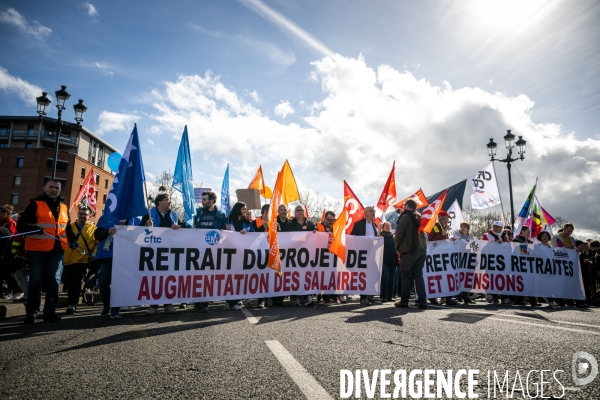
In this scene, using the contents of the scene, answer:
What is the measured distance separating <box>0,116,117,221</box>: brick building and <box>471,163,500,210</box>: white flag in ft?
183

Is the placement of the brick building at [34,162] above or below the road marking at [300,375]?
above

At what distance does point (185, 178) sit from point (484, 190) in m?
11.2

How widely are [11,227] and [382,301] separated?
363 inches

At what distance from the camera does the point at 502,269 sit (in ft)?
32.4

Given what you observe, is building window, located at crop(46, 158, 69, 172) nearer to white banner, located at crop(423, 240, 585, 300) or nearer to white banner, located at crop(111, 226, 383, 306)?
white banner, located at crop(111, 226, 383, 306)

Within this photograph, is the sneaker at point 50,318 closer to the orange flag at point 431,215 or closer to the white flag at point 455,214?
the orange flag at point 431,215

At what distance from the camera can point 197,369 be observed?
9.72ft

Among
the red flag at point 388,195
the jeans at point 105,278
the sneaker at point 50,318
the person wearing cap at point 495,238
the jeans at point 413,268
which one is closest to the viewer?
the sneaker at point 50,318

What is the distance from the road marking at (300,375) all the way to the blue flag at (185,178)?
6884mm

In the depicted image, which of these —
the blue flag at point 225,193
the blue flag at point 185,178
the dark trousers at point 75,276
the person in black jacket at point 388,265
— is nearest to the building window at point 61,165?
the blue flag at point 225,193
